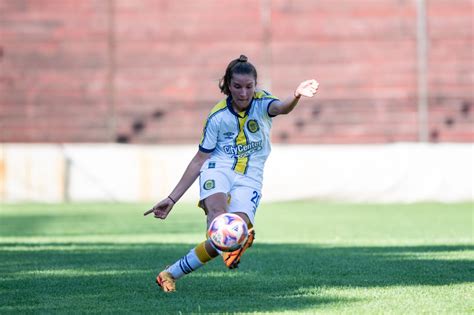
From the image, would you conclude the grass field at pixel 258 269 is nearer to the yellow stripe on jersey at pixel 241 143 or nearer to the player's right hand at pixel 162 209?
the player's right hand at pixel 162 209

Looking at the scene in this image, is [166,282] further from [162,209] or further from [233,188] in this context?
[233,188]

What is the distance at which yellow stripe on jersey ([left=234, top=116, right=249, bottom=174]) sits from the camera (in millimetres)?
7398

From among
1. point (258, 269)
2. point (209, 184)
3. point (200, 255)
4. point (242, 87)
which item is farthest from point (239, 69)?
point (258, 269)

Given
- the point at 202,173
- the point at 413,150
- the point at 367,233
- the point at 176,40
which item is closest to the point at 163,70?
the point at 176,40

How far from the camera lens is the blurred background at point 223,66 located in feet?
95.4

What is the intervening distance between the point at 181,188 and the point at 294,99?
970 mm

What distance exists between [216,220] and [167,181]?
60.5ft

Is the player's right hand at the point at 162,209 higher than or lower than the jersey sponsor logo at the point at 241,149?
lower

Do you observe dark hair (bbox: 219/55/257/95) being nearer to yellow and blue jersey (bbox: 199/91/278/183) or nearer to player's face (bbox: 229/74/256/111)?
player's face (bbox: 229/74/256/111)

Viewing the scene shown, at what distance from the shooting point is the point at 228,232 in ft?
Result: 22.3

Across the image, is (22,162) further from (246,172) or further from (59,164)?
(246,172)

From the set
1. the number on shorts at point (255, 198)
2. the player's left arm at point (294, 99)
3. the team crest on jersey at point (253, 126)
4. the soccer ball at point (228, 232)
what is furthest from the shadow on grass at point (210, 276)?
the player's left arm at point (294, 99)

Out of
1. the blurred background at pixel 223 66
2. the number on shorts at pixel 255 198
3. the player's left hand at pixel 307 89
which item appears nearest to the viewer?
the player's left hand at pixel 307 89

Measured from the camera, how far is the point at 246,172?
24.3 feet
